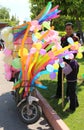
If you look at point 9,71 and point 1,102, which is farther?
point 1,102

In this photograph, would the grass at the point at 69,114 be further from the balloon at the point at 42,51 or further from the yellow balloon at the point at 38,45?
the yellow balloon at the point at 38,45

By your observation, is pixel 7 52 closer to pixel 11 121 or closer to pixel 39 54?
pixel 39 54

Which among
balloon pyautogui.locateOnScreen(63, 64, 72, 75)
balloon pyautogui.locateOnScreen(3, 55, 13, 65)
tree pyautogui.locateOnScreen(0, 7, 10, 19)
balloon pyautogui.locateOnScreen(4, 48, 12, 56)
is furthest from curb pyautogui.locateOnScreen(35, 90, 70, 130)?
tree pyautogui.locateOnScreen(0, 7, 10, 19)

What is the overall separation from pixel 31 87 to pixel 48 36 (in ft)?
3.53

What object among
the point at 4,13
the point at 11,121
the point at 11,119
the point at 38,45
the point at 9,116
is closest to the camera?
the point at 38,45

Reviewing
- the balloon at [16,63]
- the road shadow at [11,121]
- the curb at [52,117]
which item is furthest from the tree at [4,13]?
the balloon at [16,63]

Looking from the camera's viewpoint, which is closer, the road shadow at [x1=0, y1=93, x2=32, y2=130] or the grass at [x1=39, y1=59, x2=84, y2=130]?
the grass at [x1=39, y1=59, x2=84, y2=130]

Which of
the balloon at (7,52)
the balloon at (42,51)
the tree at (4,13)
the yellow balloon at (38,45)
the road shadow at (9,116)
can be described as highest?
the yellow balloon at (38,45)

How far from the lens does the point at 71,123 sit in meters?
7.03

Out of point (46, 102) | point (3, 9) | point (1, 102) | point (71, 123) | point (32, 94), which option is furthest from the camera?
point (3, 9)

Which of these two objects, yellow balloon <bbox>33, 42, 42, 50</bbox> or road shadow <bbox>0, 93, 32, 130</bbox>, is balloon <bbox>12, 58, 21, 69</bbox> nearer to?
yellow balloon <bbox>33, 42, 42, 50</bbox>

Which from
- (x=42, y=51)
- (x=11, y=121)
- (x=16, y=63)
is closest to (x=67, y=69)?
(x=42, y=51)

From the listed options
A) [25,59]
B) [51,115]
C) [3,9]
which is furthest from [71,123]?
[3,9]

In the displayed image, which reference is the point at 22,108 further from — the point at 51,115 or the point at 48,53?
the point at 48,53
